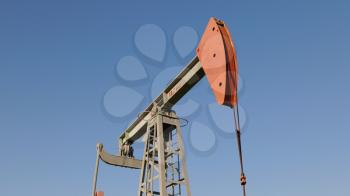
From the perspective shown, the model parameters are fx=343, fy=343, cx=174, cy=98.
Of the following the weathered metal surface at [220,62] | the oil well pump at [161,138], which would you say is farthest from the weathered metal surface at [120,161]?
the weathered metal surface at [220,62]

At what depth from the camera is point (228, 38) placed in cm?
727

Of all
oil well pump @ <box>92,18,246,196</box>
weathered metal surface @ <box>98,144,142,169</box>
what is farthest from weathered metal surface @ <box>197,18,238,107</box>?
weathered metal surface @ <box>98,144,142,169</box>

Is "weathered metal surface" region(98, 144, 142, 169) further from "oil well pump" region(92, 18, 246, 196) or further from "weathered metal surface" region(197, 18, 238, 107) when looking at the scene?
"weathered metal surface" region(197, 18, 238, 107)

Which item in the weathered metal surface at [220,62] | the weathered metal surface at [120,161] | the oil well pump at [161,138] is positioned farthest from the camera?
the weathered metal surface at [120,161]

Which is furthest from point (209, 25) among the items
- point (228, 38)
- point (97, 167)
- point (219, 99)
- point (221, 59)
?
point (97, 167)

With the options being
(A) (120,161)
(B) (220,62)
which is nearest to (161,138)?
(A) (120,161)

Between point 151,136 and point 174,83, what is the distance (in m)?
3.21

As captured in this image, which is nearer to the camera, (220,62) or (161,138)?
(220,62)

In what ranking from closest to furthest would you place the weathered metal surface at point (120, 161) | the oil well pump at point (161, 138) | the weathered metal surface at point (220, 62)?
1. the weathered metal surface at point (220, 62)
2. the oil well pump at point (161, 138)
3. the weathered metal surface at point (120, 161)

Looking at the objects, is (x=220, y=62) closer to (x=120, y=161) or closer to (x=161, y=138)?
(x=161, y=138)

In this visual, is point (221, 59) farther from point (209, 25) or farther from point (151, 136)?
point (151, 136)

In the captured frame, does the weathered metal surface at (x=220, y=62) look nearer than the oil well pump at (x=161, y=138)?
Yes

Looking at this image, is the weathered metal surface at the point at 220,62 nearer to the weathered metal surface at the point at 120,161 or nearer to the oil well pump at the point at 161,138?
the oil well pump at the point at 161,138

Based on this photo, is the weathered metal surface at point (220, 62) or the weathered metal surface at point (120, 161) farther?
the weathered metal surface at point (120, 161)
